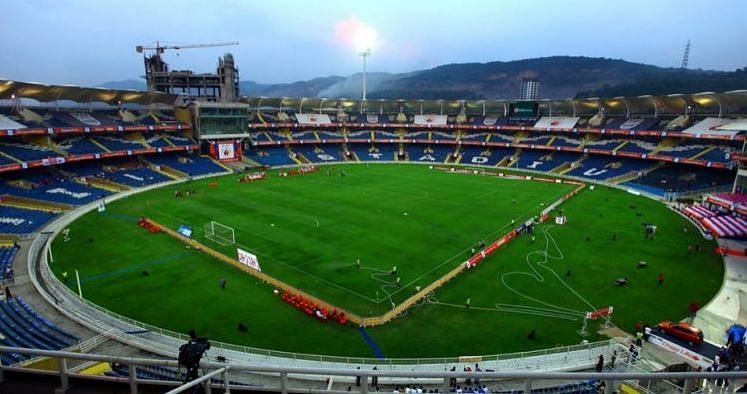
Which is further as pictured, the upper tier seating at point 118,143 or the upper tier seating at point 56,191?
the upper tier seating at point 118,143

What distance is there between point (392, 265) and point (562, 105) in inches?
2876

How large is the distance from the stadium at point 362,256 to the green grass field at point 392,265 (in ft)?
0.66

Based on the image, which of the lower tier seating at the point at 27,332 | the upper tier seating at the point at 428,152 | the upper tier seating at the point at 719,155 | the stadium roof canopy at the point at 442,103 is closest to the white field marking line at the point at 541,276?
the lower tier seating at the point at 27,332

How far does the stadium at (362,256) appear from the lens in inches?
709

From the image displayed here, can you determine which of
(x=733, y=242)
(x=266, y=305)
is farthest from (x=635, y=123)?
(x=266, y=305)

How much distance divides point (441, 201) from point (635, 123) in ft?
159

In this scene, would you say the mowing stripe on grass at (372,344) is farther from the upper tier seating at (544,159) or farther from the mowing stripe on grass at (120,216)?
the upper tier seating at (544,159)

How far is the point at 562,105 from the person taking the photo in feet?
288

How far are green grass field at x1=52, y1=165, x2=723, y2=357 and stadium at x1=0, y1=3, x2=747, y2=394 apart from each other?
7.9 inches

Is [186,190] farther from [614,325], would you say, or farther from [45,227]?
[614,325]

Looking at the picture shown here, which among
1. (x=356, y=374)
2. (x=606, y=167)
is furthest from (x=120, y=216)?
(x=606, y=167)

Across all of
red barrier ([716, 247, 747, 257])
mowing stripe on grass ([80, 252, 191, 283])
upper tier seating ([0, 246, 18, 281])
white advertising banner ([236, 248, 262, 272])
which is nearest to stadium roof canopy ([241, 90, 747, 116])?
red barrier ([716, 247, 747, 257])

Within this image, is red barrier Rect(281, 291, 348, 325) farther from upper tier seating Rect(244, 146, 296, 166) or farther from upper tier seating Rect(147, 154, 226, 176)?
upper tier seating Rect(244, 146, 296, 166)

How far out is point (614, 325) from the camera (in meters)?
22.9
